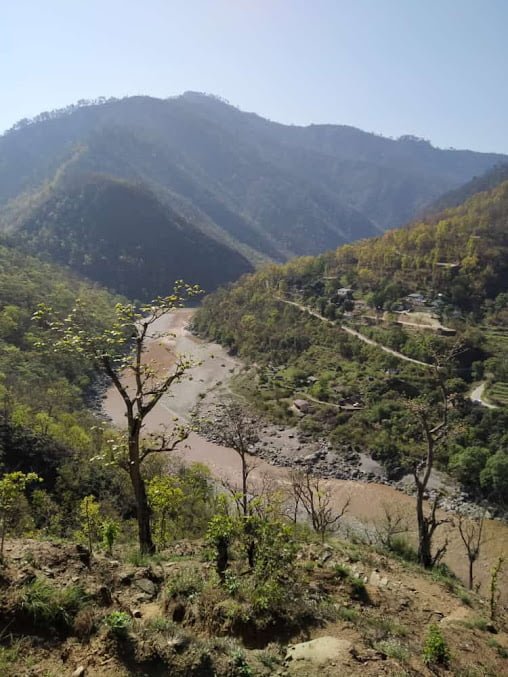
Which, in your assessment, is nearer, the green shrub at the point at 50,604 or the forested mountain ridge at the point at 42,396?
the green shrub at the point at 50,604

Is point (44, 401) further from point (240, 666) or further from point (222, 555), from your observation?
point (240, 666)

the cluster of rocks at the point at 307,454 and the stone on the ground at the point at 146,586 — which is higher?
the stone on the ground at the point at 146,586

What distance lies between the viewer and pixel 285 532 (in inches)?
336

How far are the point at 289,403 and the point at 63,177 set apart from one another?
138994 millimetres

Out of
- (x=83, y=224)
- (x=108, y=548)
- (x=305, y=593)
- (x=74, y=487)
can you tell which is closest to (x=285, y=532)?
(x=305, y=593)

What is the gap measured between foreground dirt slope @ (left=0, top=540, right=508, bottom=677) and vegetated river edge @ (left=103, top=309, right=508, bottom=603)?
3782mm

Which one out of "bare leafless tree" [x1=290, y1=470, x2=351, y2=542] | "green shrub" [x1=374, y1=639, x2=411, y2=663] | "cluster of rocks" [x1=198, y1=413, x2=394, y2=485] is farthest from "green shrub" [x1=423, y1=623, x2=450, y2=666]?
"cluster of rocks" [x1=198, y1=413, x2=394, y2=485]

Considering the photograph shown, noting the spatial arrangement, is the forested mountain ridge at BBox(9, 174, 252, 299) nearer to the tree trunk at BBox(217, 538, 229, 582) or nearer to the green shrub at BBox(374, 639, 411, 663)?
the tree trunk at BBox(217, 538, 229, 582)

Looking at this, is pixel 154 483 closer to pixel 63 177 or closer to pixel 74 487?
pixel 74 487

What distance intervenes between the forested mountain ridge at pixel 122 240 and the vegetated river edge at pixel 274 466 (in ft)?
212

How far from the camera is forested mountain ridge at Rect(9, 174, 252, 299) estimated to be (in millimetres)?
117125

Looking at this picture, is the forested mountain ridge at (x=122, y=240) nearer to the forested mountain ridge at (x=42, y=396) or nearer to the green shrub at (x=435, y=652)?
the forested mountain ridge at (x=42, y=396)

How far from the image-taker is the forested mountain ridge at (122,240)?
117125 mm

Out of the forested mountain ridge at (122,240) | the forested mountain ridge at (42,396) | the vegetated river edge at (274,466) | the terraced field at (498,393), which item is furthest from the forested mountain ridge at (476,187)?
the forested mountain ridge at (42,396)
